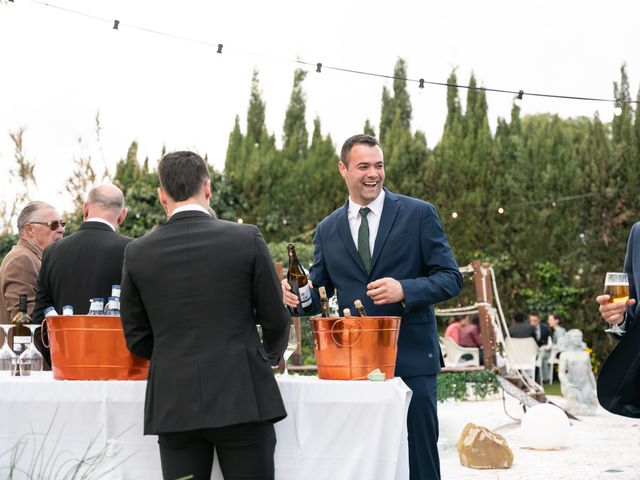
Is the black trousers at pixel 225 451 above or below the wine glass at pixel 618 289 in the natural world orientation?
below

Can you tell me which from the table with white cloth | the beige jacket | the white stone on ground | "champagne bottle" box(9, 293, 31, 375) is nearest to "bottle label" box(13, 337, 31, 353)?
"champagne bottle" box(9, 293, 31, 375)

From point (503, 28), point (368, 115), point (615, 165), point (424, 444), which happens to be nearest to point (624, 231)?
point (615, 165)

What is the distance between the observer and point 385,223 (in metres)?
3.57

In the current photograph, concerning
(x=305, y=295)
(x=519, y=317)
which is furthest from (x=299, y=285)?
(x=519, y=317)

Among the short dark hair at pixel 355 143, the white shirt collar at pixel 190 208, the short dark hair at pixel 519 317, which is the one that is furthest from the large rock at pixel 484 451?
the short dark hair at pixel 519 317

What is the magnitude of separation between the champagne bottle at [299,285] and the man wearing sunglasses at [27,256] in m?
1.70

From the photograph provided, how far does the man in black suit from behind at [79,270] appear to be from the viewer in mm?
3705

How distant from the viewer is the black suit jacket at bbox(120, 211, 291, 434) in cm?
272

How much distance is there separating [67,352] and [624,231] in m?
15.3

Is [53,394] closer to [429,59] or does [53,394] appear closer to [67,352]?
[67,352]

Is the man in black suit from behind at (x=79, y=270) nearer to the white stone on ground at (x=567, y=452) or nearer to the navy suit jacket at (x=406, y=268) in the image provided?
the navy suit jacket at (x=406, y=268)

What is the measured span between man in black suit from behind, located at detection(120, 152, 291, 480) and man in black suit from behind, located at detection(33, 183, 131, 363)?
913 mm

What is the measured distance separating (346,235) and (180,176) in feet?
3.23

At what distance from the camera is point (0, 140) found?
16.1 metres
